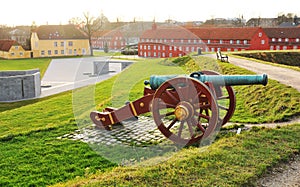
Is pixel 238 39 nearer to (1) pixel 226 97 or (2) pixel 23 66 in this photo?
(2) pixel 23 66

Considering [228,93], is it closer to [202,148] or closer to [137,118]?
[202,148]

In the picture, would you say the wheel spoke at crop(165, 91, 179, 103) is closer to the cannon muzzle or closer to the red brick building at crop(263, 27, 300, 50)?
the cannon muzzle

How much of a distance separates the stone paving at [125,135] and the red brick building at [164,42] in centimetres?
255

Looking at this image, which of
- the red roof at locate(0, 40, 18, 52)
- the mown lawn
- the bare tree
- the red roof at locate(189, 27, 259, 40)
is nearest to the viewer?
the mown lawn

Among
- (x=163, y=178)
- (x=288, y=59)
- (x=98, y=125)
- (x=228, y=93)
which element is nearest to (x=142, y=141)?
(x=98, y=125)

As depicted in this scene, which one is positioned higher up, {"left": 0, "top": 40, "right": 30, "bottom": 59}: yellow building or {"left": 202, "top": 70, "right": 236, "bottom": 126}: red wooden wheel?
{"left": 0, "top": 40, "right": 30, "bottom": 59}: yellow building

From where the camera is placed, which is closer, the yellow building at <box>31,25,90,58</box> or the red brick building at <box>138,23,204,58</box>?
the red brick building at <box>138,23,204,58</box>

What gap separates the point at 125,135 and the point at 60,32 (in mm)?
44113

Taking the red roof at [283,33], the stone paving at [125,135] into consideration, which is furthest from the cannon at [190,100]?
the red roof at [283,33]

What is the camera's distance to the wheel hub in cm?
585

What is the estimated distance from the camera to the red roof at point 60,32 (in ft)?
159

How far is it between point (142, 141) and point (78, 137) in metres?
1.36

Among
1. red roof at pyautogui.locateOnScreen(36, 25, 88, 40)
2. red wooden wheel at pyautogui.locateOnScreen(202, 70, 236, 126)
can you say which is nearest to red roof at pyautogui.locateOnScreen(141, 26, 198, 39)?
red wooden wheel at pyautogui.locateOnScreen(202, 70, 236, 126)

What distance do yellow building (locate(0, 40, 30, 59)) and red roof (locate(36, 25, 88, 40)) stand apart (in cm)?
383
